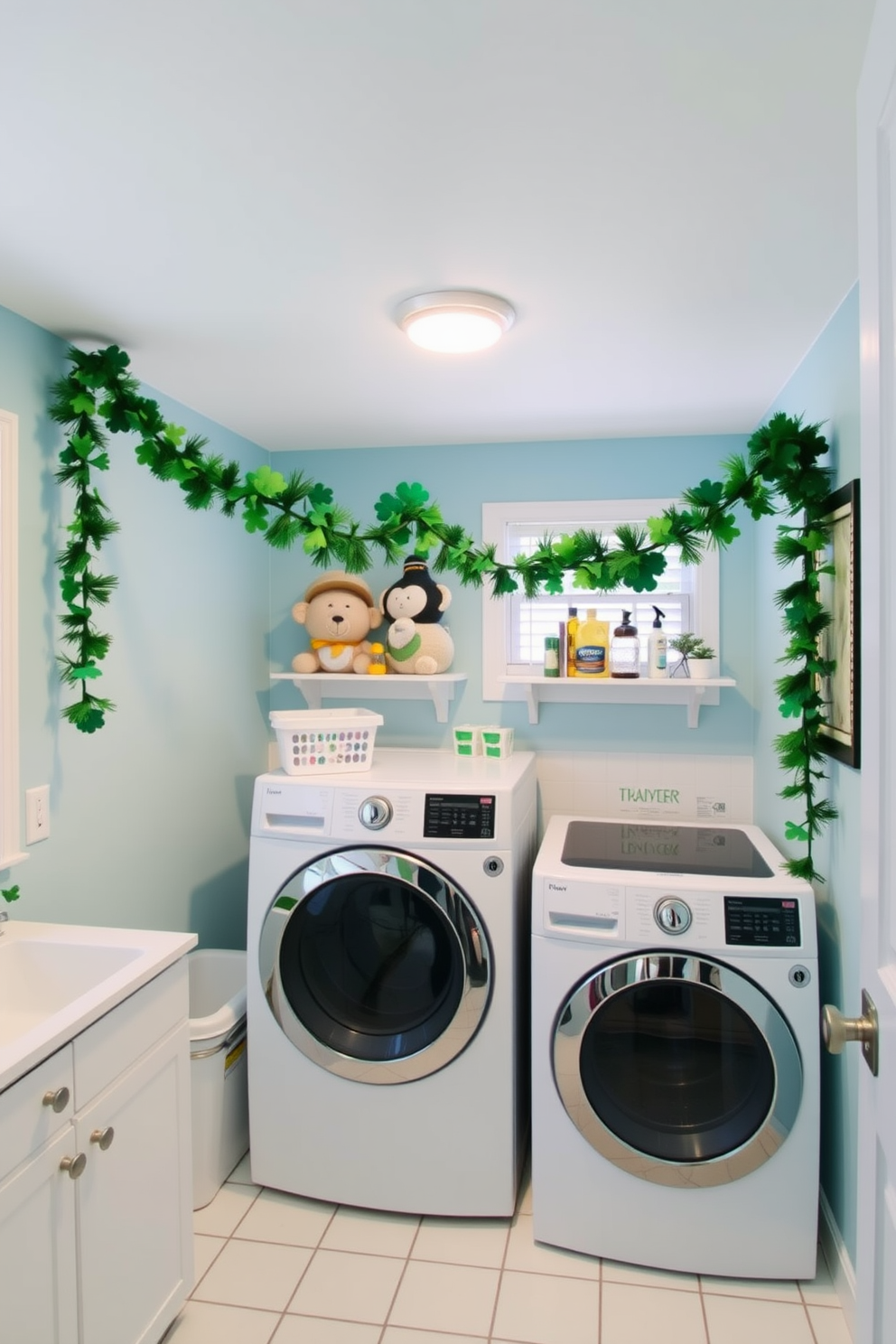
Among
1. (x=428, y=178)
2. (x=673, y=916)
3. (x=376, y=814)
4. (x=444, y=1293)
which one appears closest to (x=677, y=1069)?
(x=673, y=916)

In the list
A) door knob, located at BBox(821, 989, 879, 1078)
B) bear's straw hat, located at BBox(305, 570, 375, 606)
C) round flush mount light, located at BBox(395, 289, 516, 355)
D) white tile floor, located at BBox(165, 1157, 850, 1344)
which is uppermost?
round flush mount light, located at BBox(395, 289, 516, 355)

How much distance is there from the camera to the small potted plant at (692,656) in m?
2.82

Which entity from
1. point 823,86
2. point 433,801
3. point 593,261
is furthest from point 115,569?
point 823,86

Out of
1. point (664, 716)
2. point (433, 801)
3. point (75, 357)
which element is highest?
point (75, 357)

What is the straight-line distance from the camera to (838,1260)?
201cm

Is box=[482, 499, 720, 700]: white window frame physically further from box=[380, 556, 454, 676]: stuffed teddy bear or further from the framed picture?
the framed picture

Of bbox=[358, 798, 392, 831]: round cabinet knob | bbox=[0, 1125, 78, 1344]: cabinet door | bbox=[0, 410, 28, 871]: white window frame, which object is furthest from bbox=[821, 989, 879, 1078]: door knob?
bbox=[0, 410, 28, 871]: white window frame

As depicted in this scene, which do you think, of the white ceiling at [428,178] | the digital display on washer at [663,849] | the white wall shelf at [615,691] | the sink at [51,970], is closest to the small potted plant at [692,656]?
the white wall shelf at [615,691]

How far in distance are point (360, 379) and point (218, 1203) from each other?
2.34 m

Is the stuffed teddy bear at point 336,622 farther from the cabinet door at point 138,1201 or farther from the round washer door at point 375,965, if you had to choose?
the cabinet door at point 138,1201

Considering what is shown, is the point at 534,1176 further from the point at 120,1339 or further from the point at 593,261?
the point at 593,261

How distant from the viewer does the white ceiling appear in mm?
1077

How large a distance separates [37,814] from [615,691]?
1890 millimetres

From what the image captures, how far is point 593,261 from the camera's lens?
1677 millimetres
